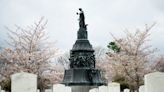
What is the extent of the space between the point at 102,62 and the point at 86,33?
18.7 metres

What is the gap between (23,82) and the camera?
25.7ft

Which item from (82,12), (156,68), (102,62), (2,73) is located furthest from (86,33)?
(102,62)

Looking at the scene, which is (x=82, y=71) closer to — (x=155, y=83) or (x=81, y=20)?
(x=81, y=20)

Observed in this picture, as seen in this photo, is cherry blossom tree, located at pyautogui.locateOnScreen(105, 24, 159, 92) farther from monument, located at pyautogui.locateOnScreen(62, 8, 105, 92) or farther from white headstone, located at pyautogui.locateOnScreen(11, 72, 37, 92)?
white headstone, located at pyautogui.locateOnScreen(11, 72, 37, 92)

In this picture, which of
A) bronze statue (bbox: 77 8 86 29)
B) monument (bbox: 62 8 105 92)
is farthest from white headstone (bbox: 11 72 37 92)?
bronze statue (bbox: 77 8 86 29)

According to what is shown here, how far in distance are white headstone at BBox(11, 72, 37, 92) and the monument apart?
47.2 ft

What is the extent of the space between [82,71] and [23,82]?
49.6 ft

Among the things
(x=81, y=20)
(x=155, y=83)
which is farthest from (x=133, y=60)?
(x=155, y=83)

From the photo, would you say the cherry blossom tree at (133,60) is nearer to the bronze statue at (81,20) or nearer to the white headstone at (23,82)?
the bronze statue at (81,20)

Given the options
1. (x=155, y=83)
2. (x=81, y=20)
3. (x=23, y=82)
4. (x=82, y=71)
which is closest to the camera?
(x=23, y=82)

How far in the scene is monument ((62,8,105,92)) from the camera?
22453 mm

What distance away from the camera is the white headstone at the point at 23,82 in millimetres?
7809

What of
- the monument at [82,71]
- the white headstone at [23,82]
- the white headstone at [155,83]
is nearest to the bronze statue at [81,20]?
the monument at [82,71]

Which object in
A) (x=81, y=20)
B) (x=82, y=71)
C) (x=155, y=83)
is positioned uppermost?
(x=81, y=20)
